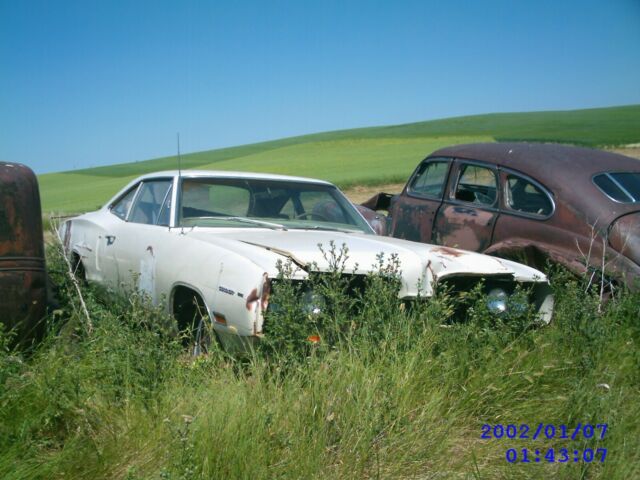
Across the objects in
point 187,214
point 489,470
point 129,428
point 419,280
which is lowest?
point 489,470

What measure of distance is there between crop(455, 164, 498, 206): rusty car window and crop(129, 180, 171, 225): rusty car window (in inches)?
121

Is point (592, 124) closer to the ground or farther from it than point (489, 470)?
farther from it

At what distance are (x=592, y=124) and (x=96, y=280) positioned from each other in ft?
139

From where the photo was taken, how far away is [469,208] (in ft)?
21.8

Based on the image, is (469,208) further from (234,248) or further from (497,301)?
(234,248)

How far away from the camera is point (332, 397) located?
3.07m

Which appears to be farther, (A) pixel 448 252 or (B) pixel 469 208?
(B) pixel 469 208

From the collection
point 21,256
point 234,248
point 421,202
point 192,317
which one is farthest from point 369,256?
point 421,202

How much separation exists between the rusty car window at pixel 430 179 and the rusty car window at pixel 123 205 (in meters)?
3.12

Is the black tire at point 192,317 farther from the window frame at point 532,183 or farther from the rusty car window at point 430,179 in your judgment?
the rusty car window at point 430,179

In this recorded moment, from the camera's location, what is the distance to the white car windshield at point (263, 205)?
5.07 meters

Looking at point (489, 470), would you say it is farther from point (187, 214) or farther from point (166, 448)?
point (187, 214)

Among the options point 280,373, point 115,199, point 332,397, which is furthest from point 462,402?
point 115,199

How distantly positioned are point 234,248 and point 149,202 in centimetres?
172
